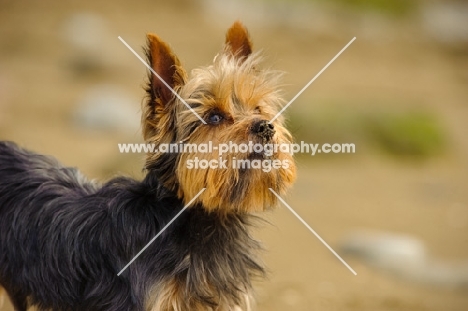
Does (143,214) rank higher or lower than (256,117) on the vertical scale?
lower

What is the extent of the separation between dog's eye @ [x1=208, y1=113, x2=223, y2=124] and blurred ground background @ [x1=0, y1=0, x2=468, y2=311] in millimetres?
870

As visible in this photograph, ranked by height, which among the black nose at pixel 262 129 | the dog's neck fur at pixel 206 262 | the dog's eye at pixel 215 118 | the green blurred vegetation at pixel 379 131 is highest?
the dog's eye at pixel 215 118

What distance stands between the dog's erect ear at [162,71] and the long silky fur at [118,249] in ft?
1.80

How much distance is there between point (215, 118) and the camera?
15.9 ft

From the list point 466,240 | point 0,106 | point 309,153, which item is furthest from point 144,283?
point 0,106

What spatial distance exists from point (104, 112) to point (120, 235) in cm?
1002

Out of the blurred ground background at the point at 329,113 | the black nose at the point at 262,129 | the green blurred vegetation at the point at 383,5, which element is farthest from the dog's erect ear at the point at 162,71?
the green blurred vegetation at the point at 383,5

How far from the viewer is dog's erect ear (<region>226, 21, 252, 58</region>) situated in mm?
5379

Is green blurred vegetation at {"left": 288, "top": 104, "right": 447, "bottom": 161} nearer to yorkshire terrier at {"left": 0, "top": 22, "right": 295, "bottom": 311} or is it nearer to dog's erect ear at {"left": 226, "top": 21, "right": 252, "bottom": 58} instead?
dog's erect ear at {"left": 226, "top": 21, "right": 252, "bottom": 58}

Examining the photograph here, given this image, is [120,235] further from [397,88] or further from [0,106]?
[397,88]

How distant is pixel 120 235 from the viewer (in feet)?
Result: 16.4

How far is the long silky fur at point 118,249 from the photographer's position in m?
4.91

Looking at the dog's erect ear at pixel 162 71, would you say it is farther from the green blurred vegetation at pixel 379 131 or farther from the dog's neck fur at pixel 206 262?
the green blurred vegetation at pixel 379 131

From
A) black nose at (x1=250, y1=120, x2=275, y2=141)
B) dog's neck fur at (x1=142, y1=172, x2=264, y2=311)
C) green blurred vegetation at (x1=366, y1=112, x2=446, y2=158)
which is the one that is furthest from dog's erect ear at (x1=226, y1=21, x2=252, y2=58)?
green blurred vegetation at (x1=366, y1=112, x2=446, y2=158)
